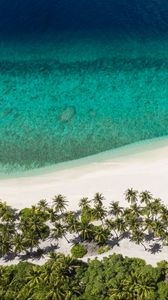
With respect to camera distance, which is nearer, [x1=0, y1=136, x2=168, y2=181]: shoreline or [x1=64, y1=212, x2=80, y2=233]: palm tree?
[x1=64, y1=212, x2=80, y2=233]: palm tree

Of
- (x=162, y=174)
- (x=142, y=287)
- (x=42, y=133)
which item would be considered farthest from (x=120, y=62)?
(x=142, y=287)

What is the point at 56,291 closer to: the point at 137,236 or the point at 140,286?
the point at 140,286

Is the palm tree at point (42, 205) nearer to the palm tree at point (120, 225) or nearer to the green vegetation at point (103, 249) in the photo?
the green vegetation at point (103, 249)

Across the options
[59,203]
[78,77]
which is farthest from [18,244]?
[78,77]

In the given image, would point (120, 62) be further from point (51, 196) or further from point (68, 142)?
point (51, 196)

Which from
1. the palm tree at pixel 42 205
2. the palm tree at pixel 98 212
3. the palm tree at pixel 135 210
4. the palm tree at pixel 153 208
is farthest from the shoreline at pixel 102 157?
the palm tree at pixel 153 208

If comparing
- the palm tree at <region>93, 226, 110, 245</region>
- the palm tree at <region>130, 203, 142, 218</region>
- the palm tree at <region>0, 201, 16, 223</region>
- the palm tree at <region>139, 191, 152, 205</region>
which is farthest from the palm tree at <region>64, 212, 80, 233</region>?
the palm tree at <region>139, 191, 152, 205</region>

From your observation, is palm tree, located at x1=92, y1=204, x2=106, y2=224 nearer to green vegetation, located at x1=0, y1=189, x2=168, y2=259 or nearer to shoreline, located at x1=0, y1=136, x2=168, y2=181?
green vegetation, located at x1=0, y1=189, x2=168, y2=259
